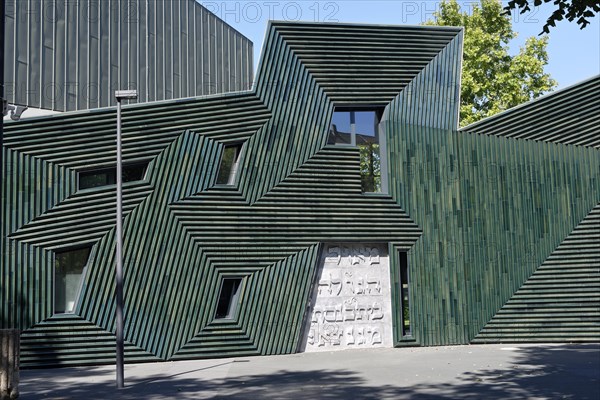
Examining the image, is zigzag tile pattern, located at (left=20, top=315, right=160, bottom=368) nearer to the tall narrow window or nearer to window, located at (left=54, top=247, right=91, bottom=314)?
window, located at (left=54, top=247, right=91, bottom=314)

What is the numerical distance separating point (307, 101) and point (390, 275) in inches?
225

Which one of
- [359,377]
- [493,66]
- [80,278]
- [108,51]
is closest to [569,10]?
[359,377]

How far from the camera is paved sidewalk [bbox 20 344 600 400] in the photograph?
14.4 m

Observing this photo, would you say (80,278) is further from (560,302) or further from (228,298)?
(560,302)

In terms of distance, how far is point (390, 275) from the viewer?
2331cm

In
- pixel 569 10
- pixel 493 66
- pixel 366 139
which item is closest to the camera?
pixel 569 10

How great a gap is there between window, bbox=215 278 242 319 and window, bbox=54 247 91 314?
12.6ft

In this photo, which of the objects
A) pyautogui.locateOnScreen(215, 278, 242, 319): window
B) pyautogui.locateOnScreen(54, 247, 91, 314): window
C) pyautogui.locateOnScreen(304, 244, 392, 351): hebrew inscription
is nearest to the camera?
pyautogui.locateOnScreen(54, 247, 91, 314): window

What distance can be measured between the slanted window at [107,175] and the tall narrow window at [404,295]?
811cm

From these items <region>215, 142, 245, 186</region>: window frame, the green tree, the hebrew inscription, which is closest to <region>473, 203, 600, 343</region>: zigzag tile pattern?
the hebrew inscription

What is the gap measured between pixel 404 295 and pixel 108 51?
14.5 metres

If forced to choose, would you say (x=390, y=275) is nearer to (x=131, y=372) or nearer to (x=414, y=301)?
(x=414, y=301)

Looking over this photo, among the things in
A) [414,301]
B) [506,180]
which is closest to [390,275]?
[414,301]

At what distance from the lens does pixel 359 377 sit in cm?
1667
